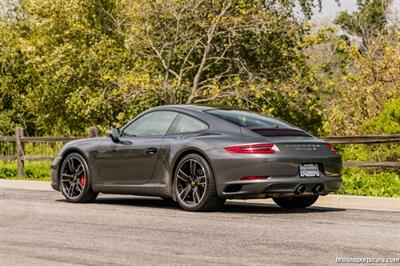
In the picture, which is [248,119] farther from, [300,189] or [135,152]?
[135,152]

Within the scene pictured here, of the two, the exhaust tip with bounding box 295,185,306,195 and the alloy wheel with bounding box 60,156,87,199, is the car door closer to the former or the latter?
the alloy wheel with bounding box 60,156,87,199

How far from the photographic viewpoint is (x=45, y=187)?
17031mm

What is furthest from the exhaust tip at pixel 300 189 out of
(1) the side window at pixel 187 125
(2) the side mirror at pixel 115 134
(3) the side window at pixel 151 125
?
(2) the side mirror at pixel 115 134

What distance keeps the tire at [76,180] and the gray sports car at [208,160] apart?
2 centimetres

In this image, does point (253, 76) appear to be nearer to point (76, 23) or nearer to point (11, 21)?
point (76, 23)

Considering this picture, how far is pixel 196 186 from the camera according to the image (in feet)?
37.5

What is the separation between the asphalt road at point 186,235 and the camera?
771 centimetres

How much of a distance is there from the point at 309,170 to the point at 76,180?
12.7 feet

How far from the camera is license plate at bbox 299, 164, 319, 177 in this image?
1118 cm

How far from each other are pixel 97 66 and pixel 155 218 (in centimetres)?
2267

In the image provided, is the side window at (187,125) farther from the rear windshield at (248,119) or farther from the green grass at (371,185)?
the green grass at (371,185)

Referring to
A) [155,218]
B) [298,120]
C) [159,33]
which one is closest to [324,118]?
[298,120]

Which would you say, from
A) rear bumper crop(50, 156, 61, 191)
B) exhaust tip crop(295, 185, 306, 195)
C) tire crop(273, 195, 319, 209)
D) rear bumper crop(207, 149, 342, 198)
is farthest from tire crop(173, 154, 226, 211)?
rear bumper crop(50, 156, 61, 191)

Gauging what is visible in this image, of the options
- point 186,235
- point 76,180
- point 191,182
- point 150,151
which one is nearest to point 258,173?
point 191,182
